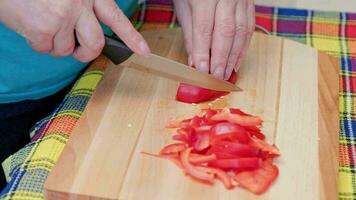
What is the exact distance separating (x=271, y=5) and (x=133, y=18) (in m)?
0.35

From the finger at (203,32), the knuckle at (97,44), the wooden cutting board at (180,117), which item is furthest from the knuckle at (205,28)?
the knuckle at (97,44)

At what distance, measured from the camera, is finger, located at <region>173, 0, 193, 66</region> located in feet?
3.87

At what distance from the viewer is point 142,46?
1.02 m

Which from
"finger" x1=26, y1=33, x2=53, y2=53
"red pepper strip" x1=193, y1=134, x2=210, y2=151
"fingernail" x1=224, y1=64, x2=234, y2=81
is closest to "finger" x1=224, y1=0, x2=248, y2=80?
"fingernail" x1=224, y1=64, x2=234, y2=81

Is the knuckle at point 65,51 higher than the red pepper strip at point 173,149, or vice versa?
the knuckle at point 65,51

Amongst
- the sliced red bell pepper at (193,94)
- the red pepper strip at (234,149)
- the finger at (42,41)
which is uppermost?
the sliced red bell pepper at (193,94)

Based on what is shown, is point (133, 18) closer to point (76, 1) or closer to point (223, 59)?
point (223, 59)

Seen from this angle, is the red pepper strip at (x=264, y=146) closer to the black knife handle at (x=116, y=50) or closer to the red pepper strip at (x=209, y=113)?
the red pepper strip at (x=209, y=113)

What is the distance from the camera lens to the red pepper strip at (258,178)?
91 cm

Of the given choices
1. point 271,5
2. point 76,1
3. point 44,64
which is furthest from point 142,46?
point 271,5

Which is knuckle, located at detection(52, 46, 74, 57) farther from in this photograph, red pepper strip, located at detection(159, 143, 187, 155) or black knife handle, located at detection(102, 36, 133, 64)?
red pepper strip, located at detection(159, 143, 187, 155)

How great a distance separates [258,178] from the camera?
92cm

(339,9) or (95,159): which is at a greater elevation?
(339,9)

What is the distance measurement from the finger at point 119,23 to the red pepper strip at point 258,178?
9.6 inches
